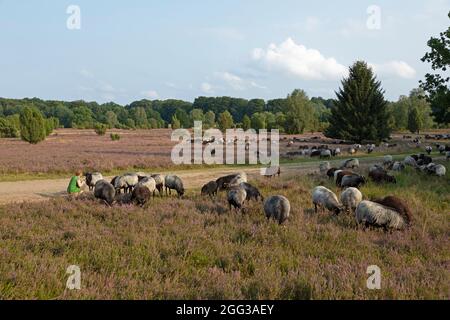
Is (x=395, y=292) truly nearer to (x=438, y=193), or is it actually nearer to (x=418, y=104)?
(x=438, y=193)

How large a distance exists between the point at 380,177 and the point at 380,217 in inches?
379

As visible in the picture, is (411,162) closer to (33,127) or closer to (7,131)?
(33,127)

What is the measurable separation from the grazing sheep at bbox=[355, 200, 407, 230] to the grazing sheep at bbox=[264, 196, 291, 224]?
2022 mm

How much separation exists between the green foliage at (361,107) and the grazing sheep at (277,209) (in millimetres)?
37186

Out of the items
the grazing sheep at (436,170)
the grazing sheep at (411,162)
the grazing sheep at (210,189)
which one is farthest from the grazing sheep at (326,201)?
the grazing sheep at (411,162)

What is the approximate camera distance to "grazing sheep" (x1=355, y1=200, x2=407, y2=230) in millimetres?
10031

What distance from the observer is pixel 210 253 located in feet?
26.7

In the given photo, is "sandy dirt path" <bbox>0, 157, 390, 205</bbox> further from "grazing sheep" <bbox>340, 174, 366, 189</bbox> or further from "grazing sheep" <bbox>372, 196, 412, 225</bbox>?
"grazing sheep" <bbox>372, 196, 412, 225</bbox>

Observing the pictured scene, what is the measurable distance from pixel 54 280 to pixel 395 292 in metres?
5.45

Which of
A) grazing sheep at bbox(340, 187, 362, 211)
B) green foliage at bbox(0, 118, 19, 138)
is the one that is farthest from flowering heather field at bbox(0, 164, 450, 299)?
green foliage at bbox(0, 118, 19, 138)

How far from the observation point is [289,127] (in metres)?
85.1

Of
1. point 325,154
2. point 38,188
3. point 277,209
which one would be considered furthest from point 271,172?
point 325,154

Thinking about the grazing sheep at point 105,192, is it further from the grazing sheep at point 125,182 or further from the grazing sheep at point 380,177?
the grazing sheep at point 380,177

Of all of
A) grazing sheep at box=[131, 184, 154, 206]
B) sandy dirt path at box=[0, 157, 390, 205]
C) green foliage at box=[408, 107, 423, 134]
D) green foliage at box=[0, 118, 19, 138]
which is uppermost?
green foliage at box=[408, 107, 423, 134]
